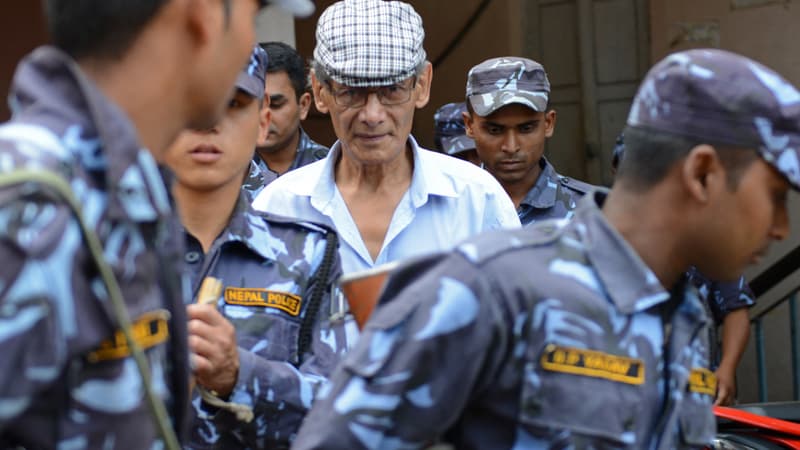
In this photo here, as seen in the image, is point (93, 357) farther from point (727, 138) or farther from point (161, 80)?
point (727, 138)

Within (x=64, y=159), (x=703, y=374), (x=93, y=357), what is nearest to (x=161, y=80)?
(x=64, y=159)

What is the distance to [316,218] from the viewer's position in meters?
3.22

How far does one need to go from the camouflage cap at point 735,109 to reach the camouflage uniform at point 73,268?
0.85 m

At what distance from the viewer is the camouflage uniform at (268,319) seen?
2.29 m

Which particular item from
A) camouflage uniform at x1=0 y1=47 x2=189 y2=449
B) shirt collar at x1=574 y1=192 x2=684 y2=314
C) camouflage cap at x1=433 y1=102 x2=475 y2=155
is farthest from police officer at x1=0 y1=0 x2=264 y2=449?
camouflage cap at x1=433 y1=102 x2=475 y2=155

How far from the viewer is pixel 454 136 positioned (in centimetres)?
590

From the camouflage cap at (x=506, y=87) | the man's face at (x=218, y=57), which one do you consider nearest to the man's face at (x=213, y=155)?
the man's face at (x=218, y=57)

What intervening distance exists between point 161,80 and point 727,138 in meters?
0.89

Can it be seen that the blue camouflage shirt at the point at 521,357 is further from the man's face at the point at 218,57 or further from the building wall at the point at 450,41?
the building wall at the point at 450,41

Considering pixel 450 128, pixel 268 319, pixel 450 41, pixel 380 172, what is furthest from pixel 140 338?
pixel 450 41

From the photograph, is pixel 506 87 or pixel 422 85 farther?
pixel 506 87

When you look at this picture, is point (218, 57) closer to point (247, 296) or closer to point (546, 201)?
point (247, 296)

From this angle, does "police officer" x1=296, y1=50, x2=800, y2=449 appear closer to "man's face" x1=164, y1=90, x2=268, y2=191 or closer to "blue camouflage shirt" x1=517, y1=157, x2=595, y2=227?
"man's face" x1=164, y1=90, x2=268, y2=191

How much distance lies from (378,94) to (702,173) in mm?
1522
